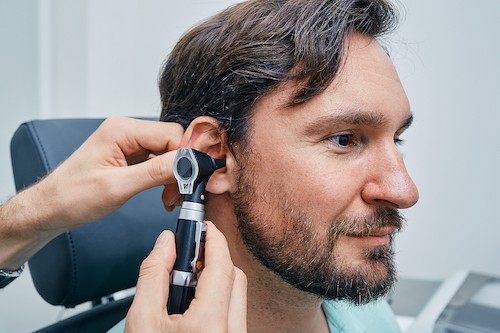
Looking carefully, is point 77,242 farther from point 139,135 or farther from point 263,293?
point 263,293

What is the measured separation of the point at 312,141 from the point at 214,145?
0.19m

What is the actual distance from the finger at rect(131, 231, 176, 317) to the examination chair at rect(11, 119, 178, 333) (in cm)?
34

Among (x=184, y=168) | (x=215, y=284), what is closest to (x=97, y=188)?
(x=184, y=168)

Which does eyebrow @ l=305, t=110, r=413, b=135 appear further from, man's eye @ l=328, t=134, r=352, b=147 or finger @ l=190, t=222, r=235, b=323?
finger @ l=190, t=222, r=235, b=323

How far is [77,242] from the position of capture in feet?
3.14

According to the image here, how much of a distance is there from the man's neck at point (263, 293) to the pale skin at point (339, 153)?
0.07 metres

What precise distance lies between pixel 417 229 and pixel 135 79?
125cm

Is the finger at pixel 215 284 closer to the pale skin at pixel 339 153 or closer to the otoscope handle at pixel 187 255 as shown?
the otoscope handle at pixel 187 255

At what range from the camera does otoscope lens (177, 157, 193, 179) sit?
2.42 feet

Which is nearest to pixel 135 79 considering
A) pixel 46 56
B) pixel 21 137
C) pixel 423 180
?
pixel 46 56

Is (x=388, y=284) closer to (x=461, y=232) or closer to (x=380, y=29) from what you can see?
(x=380, y=29)

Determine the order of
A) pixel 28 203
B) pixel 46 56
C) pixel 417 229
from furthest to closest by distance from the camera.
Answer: pixel 417 229 < pixel 46 56 < pixel 28 203

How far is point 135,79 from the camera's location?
197 centimetres

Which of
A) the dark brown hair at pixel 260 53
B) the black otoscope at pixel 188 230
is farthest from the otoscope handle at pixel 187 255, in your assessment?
the dark brown hair at pixel 260 53
